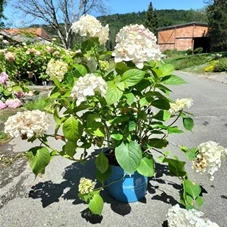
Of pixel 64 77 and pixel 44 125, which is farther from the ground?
pixel 64 77

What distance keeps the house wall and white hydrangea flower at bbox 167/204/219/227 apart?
28.4 m

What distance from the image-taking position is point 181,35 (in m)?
28.0

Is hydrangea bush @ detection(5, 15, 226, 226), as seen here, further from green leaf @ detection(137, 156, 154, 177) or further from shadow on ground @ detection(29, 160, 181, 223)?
shadow on ground @ detection(29, 160, 181, 223)

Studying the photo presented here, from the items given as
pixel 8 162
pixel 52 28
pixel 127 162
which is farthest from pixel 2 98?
pixel 52 28

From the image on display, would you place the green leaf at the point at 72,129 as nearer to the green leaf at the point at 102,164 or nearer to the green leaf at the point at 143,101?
the green leaf at the point at 102,164

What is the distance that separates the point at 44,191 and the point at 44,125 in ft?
2.74

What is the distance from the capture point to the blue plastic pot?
1.58 m

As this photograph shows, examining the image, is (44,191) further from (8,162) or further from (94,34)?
(94,34)

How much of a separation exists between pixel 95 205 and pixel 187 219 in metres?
0.51

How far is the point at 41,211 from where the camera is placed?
1638 mm

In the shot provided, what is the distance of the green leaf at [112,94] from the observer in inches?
43.1

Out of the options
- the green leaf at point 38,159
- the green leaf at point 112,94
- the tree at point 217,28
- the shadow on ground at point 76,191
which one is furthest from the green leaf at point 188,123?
the tree at point 217,28

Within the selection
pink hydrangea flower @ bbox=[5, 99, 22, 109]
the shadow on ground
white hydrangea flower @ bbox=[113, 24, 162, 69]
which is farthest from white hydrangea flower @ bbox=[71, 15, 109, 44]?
pink hydrangea flower @ bbox=[5, 99, 22, 109]

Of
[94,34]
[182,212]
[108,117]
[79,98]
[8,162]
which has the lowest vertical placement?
[8,162]
